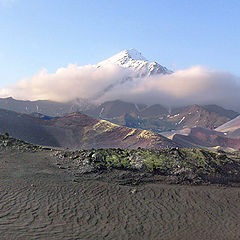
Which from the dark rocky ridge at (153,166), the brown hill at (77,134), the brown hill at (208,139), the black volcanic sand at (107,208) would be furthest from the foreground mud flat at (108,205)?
the brown hill at (208,139)

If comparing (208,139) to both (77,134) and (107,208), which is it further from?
(107,208)

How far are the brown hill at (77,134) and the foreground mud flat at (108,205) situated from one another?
67558mm

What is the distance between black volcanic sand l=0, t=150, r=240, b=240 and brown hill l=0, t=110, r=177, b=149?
226ft

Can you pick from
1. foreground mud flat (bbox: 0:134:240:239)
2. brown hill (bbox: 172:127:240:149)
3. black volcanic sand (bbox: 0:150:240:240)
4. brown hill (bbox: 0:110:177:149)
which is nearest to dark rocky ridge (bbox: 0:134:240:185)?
foreground mud flat (bbox: 0:134:240:239)

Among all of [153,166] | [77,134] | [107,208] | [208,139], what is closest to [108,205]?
[107,208]

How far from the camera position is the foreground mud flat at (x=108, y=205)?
12961 millimetres

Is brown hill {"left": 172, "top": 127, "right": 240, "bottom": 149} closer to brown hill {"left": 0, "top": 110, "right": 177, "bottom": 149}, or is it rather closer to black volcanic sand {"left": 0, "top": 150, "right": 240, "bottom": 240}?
brown hill {"left": 0, "top": 110, "right": 177, "bottom": 149}

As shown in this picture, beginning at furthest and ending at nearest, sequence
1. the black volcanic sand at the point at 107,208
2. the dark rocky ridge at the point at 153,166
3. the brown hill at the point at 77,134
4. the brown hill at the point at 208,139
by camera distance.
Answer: the brown hill at the point at 208,139 → the brown hill at the point at 77,134 → the dark rocky ridge at the point at 153,166 → the black volcanic sand at the point at 107,208

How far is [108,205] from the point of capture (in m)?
16.2

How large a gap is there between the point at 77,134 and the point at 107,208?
9391 centimetres

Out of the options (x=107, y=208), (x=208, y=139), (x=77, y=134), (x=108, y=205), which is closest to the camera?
(x=107, y=208)

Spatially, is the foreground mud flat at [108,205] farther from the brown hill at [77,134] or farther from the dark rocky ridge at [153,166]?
the brown hill at [77,134]

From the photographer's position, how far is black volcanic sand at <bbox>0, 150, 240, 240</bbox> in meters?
12.9

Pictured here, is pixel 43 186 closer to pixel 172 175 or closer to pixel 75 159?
pixel 75 159
